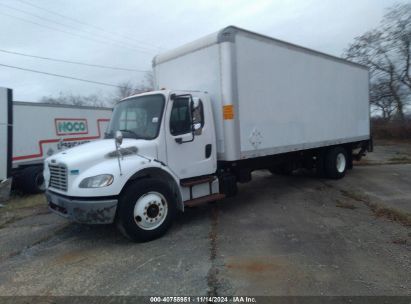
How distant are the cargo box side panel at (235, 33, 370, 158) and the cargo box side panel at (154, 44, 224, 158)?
42 cm

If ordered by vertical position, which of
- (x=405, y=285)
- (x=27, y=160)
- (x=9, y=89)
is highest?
(x=9, y=89)

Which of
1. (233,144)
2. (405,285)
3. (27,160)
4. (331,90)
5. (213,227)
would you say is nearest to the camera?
(405,285)

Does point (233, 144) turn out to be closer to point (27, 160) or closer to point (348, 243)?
point (348, 243)

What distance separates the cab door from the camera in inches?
239

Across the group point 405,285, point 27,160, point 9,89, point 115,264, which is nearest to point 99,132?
point 27,160

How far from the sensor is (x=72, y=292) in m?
4.01

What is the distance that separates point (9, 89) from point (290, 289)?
967 cm

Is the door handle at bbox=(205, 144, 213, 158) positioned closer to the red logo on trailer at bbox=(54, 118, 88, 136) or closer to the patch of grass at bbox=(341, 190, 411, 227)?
the patch of grass at bbox=(341, 190, 411, 227)

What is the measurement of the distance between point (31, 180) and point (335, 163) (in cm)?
953

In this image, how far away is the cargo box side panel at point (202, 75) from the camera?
664cm

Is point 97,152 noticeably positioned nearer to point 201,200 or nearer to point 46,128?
point 201,200

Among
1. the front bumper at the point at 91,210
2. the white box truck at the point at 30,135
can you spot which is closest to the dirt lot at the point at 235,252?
the front bumper at the point at 91,210

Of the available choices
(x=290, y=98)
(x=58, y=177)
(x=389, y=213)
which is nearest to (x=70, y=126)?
(x=58, y=177)

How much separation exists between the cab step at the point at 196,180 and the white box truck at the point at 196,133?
2 cm
